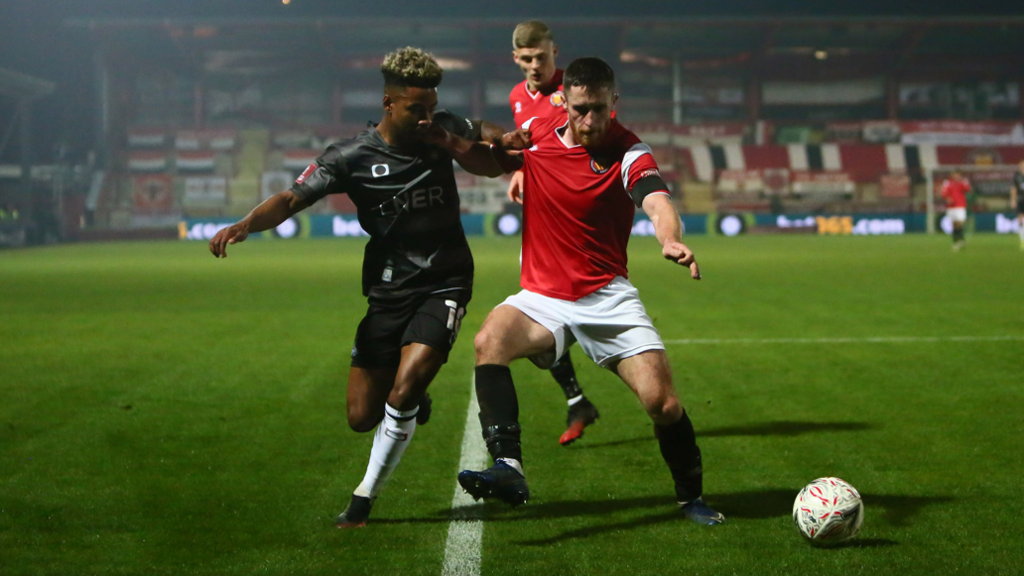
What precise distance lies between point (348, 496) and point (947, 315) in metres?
8.87

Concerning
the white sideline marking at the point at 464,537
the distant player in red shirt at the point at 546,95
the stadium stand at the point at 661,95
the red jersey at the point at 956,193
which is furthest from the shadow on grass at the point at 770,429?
the stadium stand at the point at 661,95

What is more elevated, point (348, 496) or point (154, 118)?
point (154, 118)

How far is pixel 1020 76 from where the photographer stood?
171 ft

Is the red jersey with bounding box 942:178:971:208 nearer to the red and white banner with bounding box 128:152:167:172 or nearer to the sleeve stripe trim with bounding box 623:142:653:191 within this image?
the sleeve stripe trim with bounding box 623:142:653:191

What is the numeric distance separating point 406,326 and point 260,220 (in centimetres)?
76

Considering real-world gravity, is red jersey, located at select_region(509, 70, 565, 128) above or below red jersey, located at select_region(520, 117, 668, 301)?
above

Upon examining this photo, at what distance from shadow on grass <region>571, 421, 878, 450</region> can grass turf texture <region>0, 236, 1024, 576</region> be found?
3 cm

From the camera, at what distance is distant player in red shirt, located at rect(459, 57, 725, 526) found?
14.0ft

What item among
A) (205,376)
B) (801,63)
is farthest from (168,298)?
(801,63)

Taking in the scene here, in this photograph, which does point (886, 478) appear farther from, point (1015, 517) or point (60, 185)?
point (60, 185)

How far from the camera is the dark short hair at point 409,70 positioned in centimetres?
446

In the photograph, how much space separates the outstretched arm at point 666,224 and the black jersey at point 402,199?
900mm

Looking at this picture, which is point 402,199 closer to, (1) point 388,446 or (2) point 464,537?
(1) point 388,446

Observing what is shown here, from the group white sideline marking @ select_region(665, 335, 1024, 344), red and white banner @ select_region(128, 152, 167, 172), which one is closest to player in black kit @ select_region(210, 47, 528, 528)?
white sideline marking @ select_region(665, 335, 1024, 344)
